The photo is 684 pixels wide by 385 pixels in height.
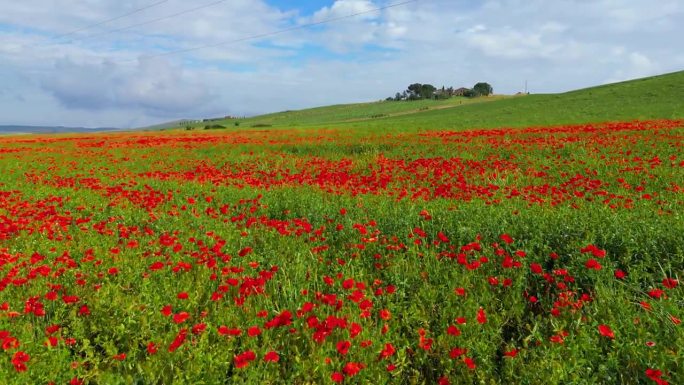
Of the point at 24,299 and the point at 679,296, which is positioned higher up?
the point at 24,299

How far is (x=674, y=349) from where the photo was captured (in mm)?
2973

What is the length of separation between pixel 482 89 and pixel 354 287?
15353cm

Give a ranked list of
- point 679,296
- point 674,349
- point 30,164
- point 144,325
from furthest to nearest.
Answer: point 30,164 < point 679,296 < point 144,325 < point 674,349

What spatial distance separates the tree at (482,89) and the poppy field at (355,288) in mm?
137904

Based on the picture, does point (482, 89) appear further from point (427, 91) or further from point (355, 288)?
point (355, 288)

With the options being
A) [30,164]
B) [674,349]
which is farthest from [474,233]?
[30,164]

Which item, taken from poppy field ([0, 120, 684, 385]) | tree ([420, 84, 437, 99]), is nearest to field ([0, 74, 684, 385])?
poppy field ([0, 120, 684, 385])

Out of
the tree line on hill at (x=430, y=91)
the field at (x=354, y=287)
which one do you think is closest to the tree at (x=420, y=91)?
the tree line on hill at (x=430, y=91)

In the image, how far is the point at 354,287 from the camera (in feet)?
13.7

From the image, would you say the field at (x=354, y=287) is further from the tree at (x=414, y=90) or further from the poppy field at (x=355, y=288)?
the tree at (x=414, y=90)

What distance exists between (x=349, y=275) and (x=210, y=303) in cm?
152

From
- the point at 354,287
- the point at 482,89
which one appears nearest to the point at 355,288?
the point at 354,287

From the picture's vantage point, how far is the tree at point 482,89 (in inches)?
5421

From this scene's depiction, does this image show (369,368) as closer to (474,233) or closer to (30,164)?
(474,233)
